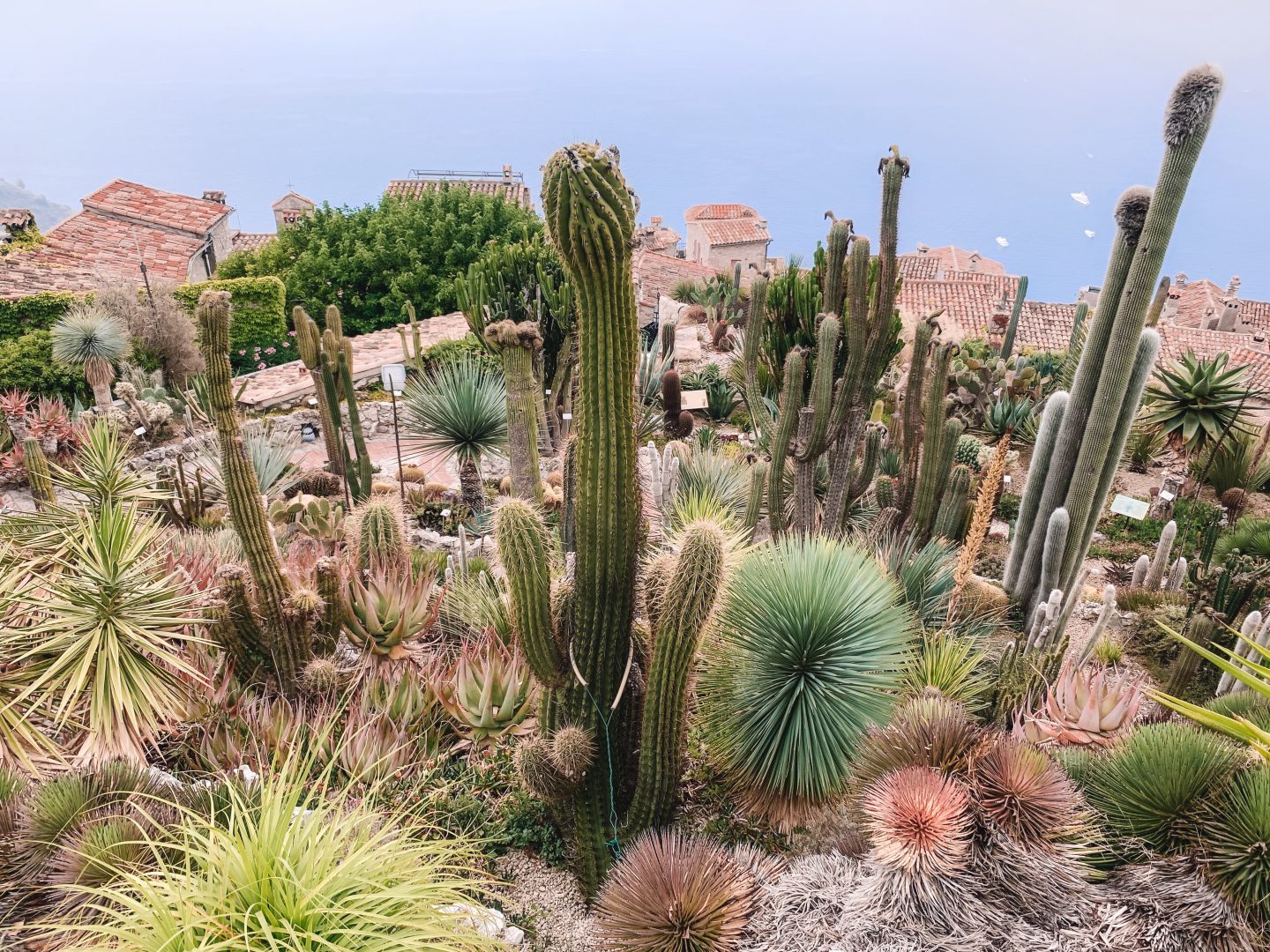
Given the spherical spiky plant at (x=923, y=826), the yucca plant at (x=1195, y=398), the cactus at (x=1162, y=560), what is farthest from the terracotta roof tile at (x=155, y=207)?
the spherical spiky plant at (x=923, y=826)

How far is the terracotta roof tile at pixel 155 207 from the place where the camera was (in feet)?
81.0

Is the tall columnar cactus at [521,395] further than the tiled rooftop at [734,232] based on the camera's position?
No

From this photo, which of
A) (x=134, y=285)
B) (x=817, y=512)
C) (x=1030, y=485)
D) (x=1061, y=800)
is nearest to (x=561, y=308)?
(x=817, y=512)

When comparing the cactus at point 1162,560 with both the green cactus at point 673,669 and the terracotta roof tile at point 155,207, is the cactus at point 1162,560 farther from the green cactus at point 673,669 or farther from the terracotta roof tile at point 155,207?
the terracotta roof tile at point 155,207

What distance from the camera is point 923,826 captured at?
115 inches

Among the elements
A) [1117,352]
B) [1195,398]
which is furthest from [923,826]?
[1195,398]

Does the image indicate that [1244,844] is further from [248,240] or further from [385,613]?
[248,240]

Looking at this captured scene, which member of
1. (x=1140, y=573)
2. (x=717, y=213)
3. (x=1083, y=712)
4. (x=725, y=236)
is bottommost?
(x=1140, y=573)

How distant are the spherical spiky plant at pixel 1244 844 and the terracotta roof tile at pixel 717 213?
123ft

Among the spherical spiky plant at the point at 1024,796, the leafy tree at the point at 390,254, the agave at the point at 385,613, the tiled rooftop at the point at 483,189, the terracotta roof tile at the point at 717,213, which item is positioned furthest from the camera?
the terracotta roof tile at the point at 717,213

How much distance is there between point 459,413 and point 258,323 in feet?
49.2

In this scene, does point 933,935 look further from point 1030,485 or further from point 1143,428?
point 1143,428

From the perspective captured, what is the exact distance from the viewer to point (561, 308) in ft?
30.9

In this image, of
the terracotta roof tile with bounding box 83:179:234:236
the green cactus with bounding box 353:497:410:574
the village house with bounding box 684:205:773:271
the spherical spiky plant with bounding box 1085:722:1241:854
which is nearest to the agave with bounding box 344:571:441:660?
the green cactus with bounding box 353:497:410:574
